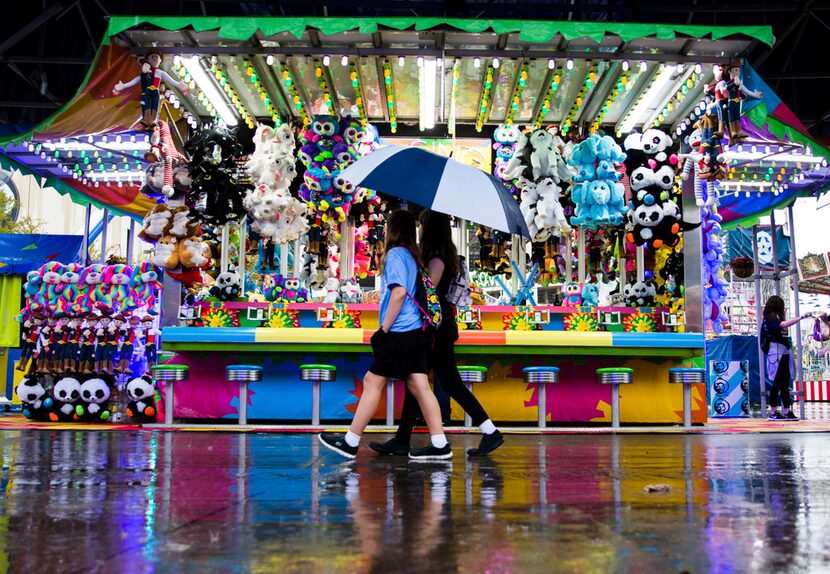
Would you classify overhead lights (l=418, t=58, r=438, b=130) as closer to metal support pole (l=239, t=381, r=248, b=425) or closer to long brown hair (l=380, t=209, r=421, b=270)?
metal support pole (l=239, t=381, r=248, b=425)

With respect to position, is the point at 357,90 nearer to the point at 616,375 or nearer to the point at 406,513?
the point at 616,375

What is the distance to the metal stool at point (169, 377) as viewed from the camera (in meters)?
9.42

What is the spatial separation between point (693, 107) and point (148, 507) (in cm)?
965

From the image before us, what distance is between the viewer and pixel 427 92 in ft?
36.2

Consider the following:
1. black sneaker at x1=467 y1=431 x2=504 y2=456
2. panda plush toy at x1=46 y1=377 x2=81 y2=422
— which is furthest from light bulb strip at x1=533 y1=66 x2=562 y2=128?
panda plush toy at x1=46 y1=377 x2=81 y2=422

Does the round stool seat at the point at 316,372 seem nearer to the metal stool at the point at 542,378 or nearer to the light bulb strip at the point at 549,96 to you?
the metal stool at the point at 542,378

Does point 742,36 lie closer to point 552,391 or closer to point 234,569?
point 552,391

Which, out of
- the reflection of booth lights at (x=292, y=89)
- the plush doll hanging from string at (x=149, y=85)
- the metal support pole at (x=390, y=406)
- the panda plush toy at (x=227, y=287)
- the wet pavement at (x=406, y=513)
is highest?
the reflection of booth lights at (x=292, y=89)

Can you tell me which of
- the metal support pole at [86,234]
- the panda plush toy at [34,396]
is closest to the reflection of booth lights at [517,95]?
the panda plush toy at [34,396]

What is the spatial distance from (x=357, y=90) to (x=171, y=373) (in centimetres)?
428

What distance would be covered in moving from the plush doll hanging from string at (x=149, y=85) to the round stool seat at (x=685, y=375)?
661cm

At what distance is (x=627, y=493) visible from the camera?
4.11 meters

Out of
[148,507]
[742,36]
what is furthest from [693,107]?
[148,507]

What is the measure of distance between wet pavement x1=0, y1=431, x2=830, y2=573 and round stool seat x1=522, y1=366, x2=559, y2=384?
9.95 feet
